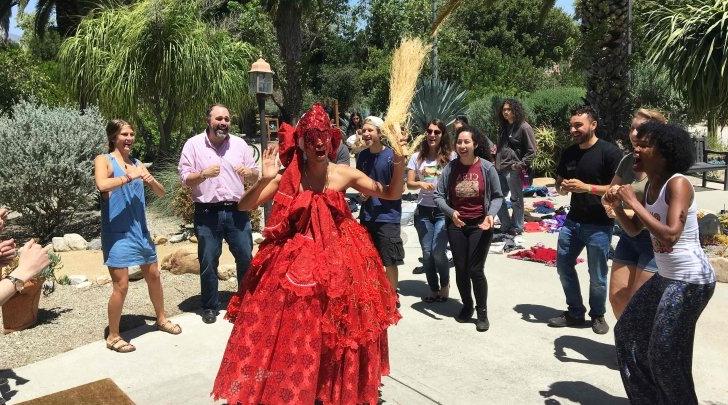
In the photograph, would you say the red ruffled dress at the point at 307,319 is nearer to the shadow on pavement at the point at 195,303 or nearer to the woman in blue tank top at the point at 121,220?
the woman in blue tank top at the point at 121,220

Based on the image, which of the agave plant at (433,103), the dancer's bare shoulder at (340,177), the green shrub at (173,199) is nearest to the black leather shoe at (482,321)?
the dancer's bare shoulder at (340,177)

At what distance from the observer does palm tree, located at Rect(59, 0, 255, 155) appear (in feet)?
39.4

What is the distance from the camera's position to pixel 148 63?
1227 centimetres

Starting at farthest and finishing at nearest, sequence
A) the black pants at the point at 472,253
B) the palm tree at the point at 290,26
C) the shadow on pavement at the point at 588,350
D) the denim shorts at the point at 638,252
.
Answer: the palm tree at the point at 290,26 → the black pants at the point at 472,253 → the shadow on pavement at the point at 588,350 → the denim shorts at the point at 638,252

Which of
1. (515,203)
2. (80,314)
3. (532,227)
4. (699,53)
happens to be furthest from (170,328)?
(699,53)

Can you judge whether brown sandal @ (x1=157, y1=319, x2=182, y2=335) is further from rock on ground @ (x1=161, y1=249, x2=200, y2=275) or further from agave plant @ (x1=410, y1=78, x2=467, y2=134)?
agave plant @ (x1=410, y1=78, x2=467, y2=134)

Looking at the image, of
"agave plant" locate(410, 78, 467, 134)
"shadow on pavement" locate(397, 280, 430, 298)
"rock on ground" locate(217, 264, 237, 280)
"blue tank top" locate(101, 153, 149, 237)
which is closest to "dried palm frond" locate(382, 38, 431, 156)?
"blue tank top" locate(101, 153, 149, 237)

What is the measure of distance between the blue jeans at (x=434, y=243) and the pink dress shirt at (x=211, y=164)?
5.48ft

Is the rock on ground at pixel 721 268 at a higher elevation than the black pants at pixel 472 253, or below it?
below

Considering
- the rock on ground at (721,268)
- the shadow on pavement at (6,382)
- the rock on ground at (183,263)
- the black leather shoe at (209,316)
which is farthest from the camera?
the rock on ground at (183,263)

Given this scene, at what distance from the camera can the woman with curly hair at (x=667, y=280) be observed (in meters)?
3.06

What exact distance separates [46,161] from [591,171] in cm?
688

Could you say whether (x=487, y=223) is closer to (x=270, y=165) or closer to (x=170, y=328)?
(x=270, y=165)

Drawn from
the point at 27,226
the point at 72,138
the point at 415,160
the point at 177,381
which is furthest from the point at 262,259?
the point at 27,226
